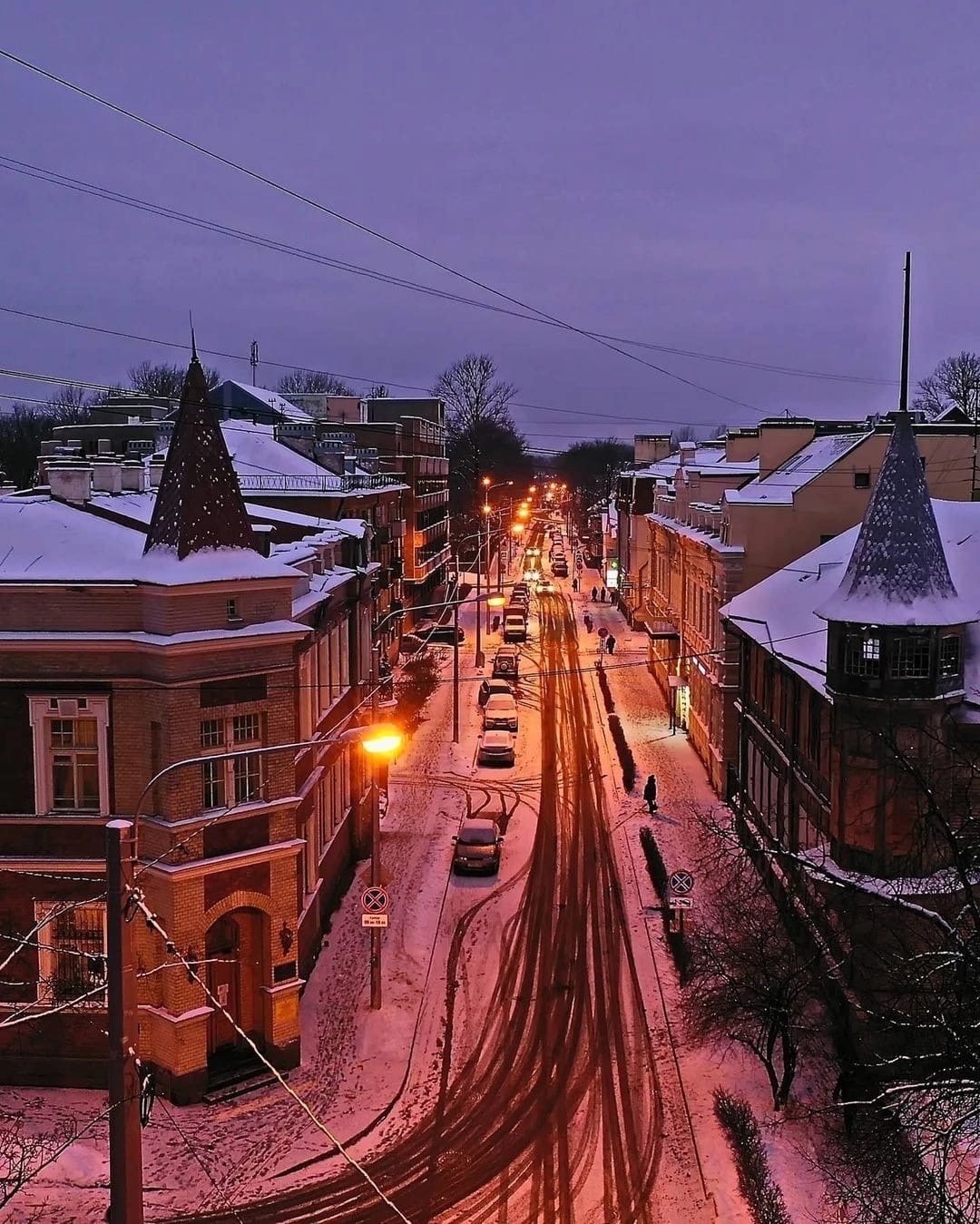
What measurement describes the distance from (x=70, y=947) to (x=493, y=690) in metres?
30.1

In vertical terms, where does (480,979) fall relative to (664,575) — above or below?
below

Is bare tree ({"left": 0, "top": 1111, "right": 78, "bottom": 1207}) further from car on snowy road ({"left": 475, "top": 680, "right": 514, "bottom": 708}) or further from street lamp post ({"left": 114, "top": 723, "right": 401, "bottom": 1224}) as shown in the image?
car on snowy road ({"left": 475, "top": 680, "right": 514, "bottom": 708})

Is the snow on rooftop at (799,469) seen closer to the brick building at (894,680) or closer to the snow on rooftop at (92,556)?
the brick building at (894,680)

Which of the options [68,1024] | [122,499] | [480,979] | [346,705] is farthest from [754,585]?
[68,1024]

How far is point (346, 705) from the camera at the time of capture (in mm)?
27719

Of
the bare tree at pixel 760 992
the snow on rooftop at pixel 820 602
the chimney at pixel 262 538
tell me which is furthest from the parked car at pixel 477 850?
the chimney at pixel 262 538

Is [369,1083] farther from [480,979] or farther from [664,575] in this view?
[664,575]

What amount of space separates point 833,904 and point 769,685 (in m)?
11.0

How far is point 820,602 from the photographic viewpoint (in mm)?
25781

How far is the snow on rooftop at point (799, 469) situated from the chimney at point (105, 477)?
18.8 metres

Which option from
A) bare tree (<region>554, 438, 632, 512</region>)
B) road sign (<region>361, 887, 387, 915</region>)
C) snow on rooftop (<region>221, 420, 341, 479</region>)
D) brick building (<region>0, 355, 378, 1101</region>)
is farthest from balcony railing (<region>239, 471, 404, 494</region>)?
bare tree (<region>554, 438, 632, 512</region>)

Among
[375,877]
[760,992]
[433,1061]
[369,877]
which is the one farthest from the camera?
[369,877]

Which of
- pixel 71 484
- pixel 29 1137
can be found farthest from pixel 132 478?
pixel 29 1137

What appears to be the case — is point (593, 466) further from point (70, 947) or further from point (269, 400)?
point (70, 947)
